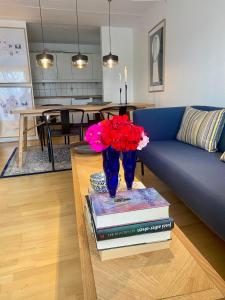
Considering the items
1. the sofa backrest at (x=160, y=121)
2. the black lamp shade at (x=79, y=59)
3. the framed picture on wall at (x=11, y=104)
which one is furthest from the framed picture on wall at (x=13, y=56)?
the sofa backrest at (x=160, y=121)

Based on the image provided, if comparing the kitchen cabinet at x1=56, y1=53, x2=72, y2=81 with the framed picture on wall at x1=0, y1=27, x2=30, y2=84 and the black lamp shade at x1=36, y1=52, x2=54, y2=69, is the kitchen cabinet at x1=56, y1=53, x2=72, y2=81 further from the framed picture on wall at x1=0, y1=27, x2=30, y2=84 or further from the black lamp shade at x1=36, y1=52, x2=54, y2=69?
the black lamp shade at x1=36, y1=52, x2=54, y2=69

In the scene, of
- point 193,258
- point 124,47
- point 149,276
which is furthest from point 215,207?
point 124,47

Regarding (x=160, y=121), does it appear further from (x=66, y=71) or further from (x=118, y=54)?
(x=66, y=71)

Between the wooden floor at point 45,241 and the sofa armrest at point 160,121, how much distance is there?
52cm

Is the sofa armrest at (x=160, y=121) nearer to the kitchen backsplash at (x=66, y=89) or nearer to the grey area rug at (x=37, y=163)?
the grey area rug at (x=37, y=163)

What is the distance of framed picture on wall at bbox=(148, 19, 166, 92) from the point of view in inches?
127

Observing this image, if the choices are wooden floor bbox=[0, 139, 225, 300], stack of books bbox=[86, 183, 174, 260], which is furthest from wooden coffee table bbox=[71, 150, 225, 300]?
wooden floor bbox=[0, 139, 225, 300]

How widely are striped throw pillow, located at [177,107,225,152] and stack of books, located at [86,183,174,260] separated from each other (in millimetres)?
1188

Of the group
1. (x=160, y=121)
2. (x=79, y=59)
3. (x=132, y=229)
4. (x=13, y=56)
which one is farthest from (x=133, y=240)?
(x=13, y=56)

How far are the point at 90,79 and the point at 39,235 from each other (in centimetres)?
532

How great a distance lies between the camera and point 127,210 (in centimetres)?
66

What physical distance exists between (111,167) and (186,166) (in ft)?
2.40

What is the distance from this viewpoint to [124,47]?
177 inches

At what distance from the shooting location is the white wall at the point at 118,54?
4.37m
